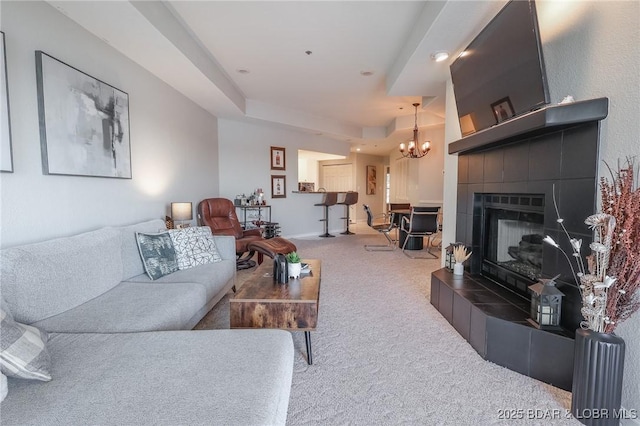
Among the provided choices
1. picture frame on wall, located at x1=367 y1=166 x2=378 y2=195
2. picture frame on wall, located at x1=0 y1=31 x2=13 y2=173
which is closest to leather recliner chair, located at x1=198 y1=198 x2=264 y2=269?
picture frame on wall, located at x1=0 y1=31 x2=13 y2=173

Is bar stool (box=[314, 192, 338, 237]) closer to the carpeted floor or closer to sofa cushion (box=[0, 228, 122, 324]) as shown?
the carpeted floor

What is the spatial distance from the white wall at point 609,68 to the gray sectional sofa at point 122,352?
1.69 meters

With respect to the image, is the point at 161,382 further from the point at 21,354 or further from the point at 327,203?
the point at 327,203

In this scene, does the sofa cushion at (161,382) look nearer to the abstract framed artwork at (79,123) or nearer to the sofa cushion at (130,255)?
the sofa cushion at (130,255)

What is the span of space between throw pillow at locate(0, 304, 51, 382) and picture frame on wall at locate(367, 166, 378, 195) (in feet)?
31.9

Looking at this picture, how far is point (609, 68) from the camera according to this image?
1530mm

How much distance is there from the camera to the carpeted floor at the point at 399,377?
1.47 meters

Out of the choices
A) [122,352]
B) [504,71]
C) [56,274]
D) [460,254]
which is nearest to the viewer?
A: [122,352]

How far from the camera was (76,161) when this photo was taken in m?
2.27

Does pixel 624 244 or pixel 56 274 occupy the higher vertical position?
pixel 624 244

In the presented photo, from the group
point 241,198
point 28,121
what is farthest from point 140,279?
point 241,198

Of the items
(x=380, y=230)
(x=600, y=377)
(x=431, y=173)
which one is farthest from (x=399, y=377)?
(x=431, y=173)

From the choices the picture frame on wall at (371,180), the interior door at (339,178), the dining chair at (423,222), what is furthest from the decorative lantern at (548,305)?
the picture frame on wall at (371,180)

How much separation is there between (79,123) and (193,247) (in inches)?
52.5
